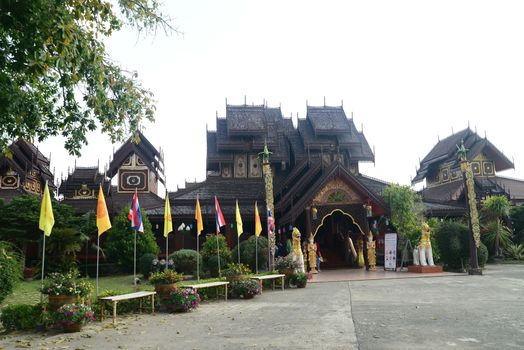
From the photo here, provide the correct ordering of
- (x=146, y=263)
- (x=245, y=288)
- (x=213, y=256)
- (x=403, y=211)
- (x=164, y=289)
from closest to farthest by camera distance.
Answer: (x=164, y=289), (x=245, y=288), (x=213, y=256), (x=146, y=263), (x=403, y=211)

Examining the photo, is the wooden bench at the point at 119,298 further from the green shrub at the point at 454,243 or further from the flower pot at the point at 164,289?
the green shrub at the point at 454,243

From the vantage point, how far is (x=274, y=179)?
31516mm

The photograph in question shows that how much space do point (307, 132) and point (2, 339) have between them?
27125mm

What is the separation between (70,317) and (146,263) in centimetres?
1263

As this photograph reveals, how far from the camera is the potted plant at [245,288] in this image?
46.6 ft

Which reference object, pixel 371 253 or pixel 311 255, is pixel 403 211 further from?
pixel 311 255

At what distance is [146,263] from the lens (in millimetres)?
21562

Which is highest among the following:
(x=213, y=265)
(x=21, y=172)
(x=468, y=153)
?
(x=468, y=153)

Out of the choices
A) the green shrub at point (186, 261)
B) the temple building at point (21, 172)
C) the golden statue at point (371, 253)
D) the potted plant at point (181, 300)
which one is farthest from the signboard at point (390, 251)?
the temple building at point (21, 172)

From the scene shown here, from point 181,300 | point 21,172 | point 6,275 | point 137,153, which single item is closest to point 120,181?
point 137,153

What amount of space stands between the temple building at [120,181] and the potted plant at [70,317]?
20.6 m

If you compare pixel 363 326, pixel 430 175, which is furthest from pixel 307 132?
pixel 363 326

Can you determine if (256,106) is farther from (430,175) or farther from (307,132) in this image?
(430,175)

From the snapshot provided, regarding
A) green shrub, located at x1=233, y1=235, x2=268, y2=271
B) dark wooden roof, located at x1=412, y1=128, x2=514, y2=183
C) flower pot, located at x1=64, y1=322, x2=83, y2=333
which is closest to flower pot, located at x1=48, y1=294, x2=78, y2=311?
flower pot, located at x1=64, y1=322, x2=83, y2=333
